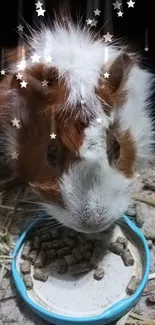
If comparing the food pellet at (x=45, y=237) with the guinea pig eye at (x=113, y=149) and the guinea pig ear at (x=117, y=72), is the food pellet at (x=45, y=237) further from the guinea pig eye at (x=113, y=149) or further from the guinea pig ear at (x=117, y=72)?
the guinea pig ear at (x=117, y=72)

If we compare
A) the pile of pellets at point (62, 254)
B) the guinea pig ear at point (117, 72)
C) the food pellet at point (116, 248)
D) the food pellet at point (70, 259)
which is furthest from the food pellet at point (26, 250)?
the guinea pig ear at point (117, 72)

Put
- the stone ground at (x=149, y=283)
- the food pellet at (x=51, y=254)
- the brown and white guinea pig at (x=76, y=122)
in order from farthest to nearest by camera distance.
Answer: the food pellet at (x=51, y=254) → the stone ground at (x=149, y=283) → the brown and white guinea pig at (x=76, y=122)

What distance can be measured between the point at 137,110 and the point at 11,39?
0.38 meters

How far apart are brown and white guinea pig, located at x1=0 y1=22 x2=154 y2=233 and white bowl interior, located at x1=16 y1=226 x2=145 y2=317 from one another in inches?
6.7

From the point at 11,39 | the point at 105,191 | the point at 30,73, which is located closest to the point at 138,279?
the point at 105,191

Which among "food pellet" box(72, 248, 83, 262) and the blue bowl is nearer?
the blue bowl

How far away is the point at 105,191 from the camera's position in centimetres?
147

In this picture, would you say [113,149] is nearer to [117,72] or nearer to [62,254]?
[117,72]

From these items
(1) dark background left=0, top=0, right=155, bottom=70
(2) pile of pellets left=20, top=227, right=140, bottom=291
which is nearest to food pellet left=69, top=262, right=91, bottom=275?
(2) pile of pellets left=20, top=227, right=140, bottom=291

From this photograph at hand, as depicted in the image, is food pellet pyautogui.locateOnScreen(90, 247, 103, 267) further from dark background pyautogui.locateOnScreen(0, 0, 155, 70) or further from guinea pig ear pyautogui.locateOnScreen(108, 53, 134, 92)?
dark background pyautogui.locateOnScreen(0, 0, 155, 70)

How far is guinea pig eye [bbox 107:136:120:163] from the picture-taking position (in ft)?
4.95

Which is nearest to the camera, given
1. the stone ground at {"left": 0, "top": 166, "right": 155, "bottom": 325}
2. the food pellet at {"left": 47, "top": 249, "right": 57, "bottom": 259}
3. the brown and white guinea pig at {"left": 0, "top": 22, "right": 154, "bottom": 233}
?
the brown and white guinea pig at {"left": 0, "top": 22, "right": 154, "bottom": 233}

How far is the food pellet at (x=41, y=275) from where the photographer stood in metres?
1.62

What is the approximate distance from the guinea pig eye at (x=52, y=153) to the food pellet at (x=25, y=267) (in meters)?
0.28
